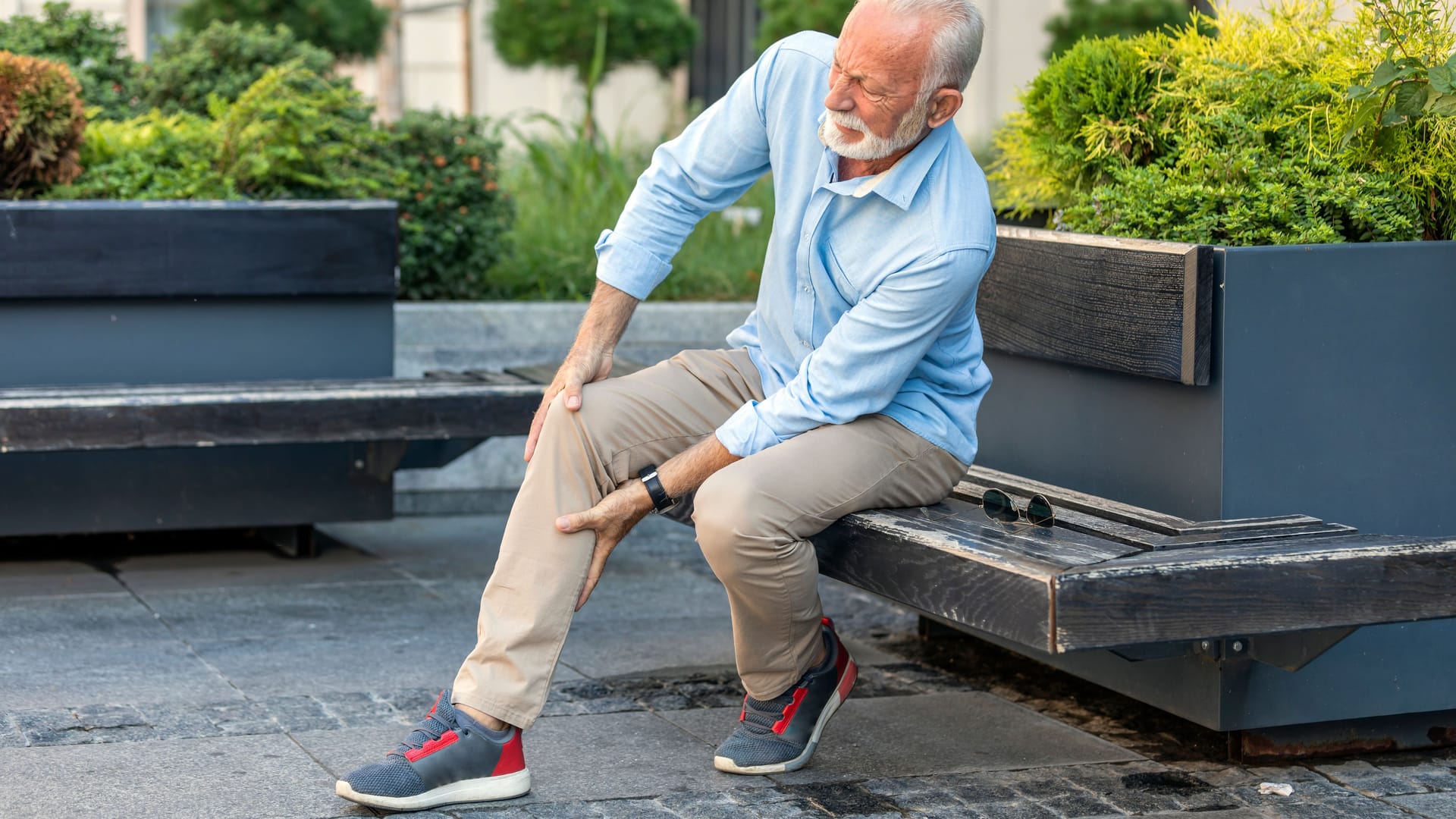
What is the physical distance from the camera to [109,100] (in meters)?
6.23

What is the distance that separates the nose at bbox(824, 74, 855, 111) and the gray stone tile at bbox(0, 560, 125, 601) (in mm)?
2696

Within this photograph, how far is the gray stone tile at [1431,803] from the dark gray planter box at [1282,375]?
52cm

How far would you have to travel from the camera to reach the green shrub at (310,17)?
40.4 ft

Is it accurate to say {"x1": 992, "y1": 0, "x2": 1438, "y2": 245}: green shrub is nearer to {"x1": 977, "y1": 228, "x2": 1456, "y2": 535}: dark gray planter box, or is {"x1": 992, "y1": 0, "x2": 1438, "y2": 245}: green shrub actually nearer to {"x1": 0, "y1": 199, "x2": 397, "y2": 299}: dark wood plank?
{"x1": 977, "y1": 228, "x2": 1456, "y2": 535}: dark gray planter box

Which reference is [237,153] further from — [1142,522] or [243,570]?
[1142,522]

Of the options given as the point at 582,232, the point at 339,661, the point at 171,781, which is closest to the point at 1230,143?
the point at 339,661

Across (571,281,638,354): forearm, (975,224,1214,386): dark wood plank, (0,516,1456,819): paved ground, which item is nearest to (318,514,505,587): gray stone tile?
(0,516,1456,819): paved ground

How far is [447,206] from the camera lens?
6273 millimetres

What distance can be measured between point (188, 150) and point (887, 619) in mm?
2722

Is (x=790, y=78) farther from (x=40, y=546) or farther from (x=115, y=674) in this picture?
(x=40, y=546)

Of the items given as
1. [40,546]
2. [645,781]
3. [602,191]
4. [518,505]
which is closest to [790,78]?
[518,505]

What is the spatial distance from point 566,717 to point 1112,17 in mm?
10104

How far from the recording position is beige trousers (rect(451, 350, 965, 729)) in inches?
116

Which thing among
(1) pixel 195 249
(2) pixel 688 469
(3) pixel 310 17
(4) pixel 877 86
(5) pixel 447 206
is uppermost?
(3) pixel 310 17
